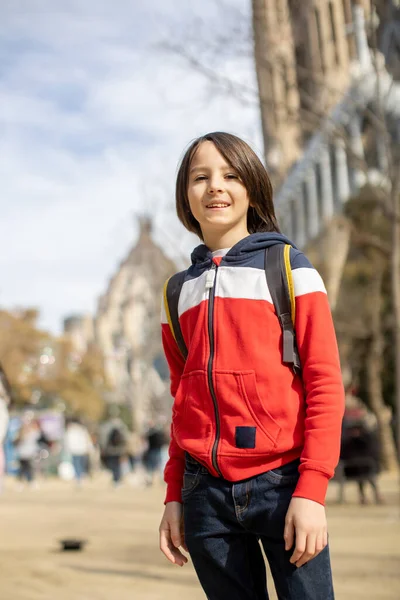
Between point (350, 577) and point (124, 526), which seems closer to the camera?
point (350, 577)

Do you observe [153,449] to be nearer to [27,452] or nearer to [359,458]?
[27,452]

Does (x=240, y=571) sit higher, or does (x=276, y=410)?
(x=276, y=410)

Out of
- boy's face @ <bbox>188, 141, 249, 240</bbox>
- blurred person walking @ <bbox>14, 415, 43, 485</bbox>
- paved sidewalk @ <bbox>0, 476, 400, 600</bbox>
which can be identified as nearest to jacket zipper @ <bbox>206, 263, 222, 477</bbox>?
boy's face @ <bbox>188, 141, 249, 240</bbox>

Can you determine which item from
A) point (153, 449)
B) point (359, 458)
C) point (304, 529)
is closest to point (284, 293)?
point (304, 529)

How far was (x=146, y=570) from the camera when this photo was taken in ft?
25.2

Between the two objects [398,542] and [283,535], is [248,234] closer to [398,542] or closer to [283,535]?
[283,535]

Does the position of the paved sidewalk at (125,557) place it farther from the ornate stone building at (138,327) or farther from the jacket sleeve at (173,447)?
the ornate stone building at (138,327)

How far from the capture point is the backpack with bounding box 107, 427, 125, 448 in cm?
2336

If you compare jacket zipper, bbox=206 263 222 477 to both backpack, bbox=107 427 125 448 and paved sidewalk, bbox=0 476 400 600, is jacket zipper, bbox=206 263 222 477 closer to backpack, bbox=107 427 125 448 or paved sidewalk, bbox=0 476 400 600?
paved sidewalk, bbox=0 476 400 600

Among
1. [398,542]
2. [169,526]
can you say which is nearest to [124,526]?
[398,542]

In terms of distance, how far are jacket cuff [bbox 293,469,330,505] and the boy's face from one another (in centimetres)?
74

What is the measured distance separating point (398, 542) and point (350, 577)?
2429 millimetres

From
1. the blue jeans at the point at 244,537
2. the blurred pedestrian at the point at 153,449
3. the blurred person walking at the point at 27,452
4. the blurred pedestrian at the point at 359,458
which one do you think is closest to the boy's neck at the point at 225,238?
the blue jeans at the point at 244,537

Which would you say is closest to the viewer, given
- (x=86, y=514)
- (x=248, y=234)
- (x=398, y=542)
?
(x=248, y=234)
